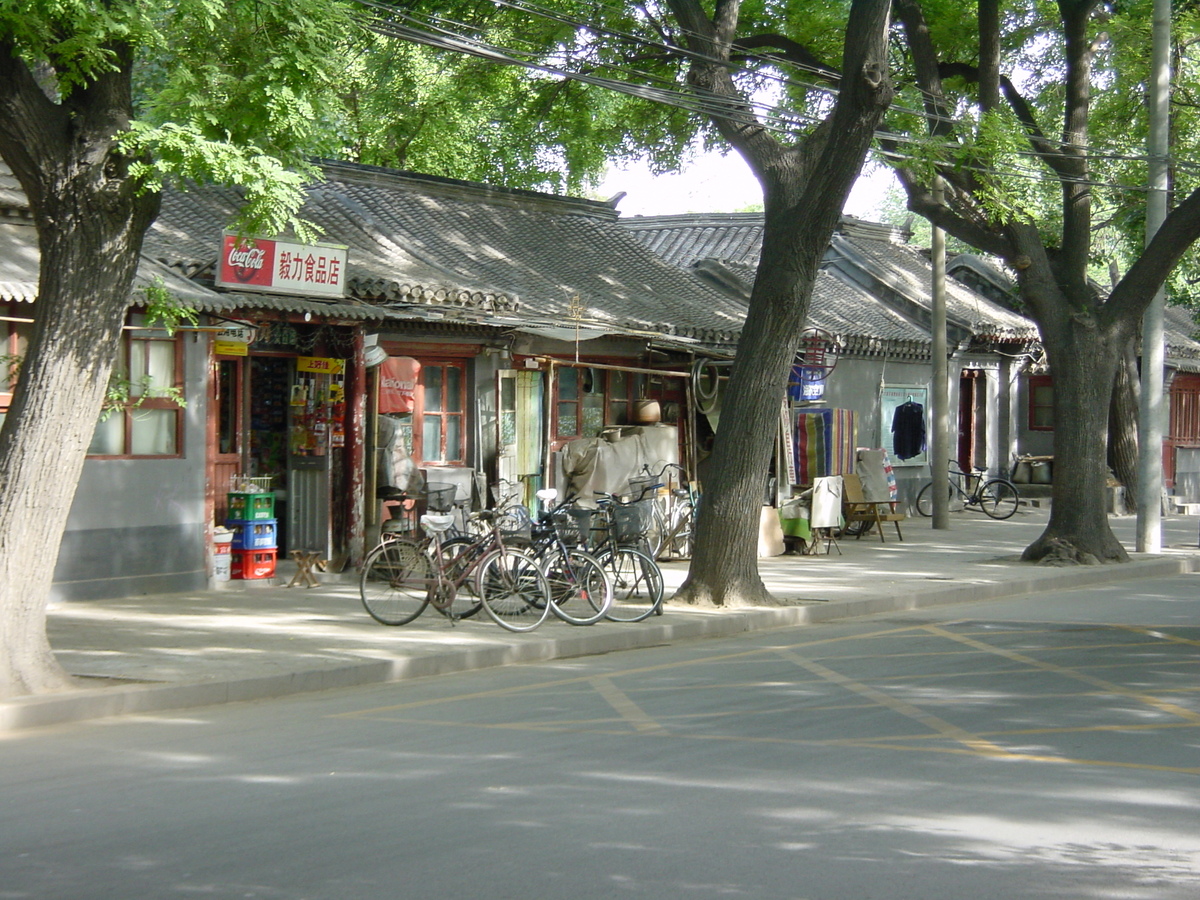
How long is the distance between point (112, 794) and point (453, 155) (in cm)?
2609

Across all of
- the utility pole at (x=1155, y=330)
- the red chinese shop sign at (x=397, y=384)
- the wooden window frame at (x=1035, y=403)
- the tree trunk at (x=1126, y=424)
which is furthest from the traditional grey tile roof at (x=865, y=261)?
the red chinese shop sign at (x=397, y=384)

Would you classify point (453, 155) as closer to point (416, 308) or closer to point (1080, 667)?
point (416, 308)

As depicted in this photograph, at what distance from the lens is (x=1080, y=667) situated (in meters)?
10.4

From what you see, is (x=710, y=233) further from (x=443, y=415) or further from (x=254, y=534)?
(x=254, y=534)

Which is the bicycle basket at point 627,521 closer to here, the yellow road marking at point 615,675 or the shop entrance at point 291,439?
the yellow road marking at point 615,675

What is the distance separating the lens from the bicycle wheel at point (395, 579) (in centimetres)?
1195

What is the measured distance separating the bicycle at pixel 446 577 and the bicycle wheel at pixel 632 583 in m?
1.01

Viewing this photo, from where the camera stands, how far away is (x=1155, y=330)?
18.7 metres

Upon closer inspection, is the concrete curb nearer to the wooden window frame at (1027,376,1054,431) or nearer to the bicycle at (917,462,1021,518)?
the bicycle at (917,462,1021,518)

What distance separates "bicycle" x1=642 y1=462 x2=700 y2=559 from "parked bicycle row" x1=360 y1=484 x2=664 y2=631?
3.77m

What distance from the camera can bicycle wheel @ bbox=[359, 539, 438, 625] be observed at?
1195 centimetres

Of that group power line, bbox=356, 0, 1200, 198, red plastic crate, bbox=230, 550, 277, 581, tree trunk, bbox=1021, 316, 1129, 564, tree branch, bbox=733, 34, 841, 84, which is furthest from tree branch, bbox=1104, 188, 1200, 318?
red plastic crate, bbox=230, 550, 277, 581

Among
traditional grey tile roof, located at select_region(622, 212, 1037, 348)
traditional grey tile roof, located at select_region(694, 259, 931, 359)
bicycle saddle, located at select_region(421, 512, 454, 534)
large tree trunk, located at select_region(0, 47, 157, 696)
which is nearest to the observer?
large tree trunk, located at select_region(0, 47, 157, 696)

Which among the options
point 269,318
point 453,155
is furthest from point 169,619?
point 453,155
